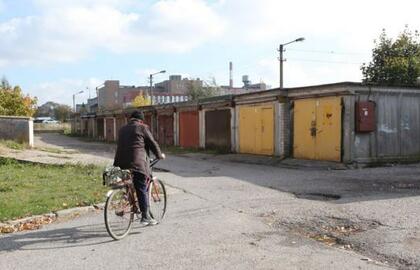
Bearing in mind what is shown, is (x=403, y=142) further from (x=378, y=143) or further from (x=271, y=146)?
(x=271, y=146)

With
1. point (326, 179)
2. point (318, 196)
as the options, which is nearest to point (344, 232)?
point (318, 196)

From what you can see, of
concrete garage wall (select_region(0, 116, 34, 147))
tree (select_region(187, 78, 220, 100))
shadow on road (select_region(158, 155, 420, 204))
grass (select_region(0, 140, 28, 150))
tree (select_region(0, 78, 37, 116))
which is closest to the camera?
shadow on road (select_region(158, 155, 420, 204))

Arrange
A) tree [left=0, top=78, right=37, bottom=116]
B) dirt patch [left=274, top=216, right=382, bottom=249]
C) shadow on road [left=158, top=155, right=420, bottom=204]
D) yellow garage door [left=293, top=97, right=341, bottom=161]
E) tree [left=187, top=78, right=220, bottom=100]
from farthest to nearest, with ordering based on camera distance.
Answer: tree [left=187, top=78, right=220, bottom=100], tree [left=0, top=78, right=37, bottom=116], yellow garage door [left=293, top=97, right=341, bottom=161], shadow on road [left=158, top=155, right=420, bottom=204], dirt patch [left=274, top=216, right=382, bottom=249]

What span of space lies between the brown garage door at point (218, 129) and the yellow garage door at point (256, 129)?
1.51 meters

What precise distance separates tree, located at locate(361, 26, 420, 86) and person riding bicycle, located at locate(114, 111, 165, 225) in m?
29.8

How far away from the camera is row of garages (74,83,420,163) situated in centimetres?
1814

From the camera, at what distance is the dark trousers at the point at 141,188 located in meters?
8.02

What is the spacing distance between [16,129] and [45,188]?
1782 centimetres

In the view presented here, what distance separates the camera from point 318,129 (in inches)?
763

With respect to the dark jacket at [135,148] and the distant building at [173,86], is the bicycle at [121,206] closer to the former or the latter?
the dark jacket at [135,148]

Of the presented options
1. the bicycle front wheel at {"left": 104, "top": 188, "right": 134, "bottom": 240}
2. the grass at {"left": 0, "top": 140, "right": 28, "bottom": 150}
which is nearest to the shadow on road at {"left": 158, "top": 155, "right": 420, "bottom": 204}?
the bicycle front wheel at {"left": 104, "top": 188, "right": 134, "bottom": 240}

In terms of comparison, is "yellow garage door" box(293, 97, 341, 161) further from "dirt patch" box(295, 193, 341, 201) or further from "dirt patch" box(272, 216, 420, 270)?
"dirt patch" box(272, 216, 420, 270)

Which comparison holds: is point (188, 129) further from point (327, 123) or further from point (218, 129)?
point (327, 123)

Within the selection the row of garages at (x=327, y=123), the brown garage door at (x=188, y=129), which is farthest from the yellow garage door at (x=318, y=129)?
the brown garage door at (x=188, y=129)
